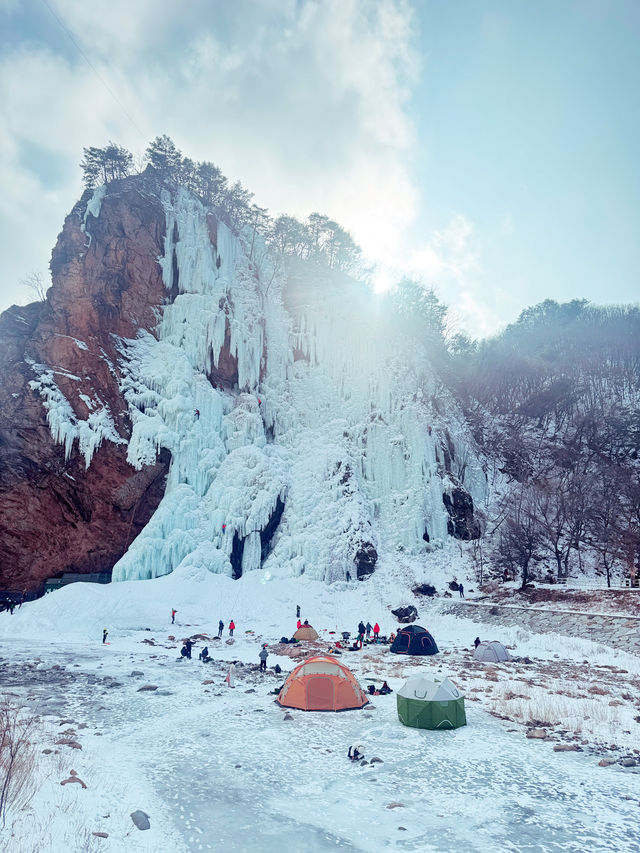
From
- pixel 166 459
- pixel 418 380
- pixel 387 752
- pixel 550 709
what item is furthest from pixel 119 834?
pixel 418 380

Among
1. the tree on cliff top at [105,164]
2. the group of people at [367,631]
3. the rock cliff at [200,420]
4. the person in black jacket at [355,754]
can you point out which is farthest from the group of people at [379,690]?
the tree on cliff top at [105,164]

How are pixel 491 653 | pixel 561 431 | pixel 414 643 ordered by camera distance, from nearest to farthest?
pixel 491 653 → pixel 414 643 → pixel 561 431

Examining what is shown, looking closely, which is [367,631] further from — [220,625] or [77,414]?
[77,414]

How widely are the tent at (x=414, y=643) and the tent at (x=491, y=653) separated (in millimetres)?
2376

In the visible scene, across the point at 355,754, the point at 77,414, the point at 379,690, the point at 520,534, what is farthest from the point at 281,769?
the point at 77,414

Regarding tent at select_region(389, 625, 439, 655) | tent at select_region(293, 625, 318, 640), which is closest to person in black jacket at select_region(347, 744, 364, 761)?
tent at select_region(389, 625, 439, 655)

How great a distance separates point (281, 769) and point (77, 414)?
1152 inches

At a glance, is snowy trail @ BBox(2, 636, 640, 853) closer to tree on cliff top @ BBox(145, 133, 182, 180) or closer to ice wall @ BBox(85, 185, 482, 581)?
ice wall @ BBox(85, 185, 482, 581)

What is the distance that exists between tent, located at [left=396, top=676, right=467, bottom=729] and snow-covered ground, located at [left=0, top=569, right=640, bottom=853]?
40 cm

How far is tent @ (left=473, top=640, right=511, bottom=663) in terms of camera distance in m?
20.6

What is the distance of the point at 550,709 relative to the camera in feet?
44.1

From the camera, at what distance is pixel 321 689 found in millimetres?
14344

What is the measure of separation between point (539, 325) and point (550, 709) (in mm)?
64672

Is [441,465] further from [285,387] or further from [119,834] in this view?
[119,834]
